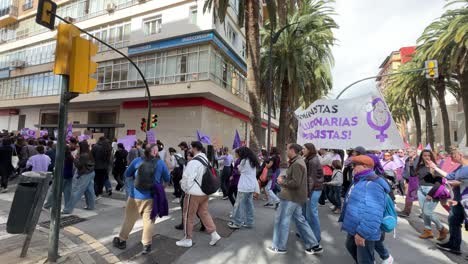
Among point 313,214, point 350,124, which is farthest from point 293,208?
point 350,124

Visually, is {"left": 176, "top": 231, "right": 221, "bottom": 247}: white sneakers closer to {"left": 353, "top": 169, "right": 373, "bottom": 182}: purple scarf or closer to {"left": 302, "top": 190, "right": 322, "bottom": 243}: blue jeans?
{"left": 302, "top": 190, "right": 322, "bottom": 243}: blue jeans

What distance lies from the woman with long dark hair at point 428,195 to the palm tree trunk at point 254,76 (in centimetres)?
632

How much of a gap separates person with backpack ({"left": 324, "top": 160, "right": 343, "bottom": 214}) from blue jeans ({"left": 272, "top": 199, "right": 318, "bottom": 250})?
3282 millimetres

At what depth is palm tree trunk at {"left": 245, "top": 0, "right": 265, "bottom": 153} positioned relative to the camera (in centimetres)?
1177

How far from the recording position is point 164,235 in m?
5.34

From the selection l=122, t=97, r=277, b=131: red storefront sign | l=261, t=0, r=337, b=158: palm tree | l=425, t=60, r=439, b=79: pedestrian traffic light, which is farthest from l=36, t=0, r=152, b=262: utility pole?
l=425, t=60, r=439, b=79: pedestrian traffic light

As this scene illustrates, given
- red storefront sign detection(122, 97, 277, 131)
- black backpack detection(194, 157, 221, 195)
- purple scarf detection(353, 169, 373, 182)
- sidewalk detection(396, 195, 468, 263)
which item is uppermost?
red storefront sign detection(122, 97, 277, 131)

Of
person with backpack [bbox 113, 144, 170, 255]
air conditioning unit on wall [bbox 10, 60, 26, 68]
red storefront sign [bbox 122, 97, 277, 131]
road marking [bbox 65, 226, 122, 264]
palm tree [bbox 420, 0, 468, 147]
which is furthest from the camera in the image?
air conditioning unit on wall [bbox 10, 60, 26, 68]

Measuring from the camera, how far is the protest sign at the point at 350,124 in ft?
19.6

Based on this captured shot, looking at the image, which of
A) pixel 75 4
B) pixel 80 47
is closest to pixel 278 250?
pixel 80 47

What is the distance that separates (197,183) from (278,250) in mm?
1708

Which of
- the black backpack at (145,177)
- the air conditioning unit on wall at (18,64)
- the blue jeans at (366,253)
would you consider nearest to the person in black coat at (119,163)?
the black backpack at (145,177)

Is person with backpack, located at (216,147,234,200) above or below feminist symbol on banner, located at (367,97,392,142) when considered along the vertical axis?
below

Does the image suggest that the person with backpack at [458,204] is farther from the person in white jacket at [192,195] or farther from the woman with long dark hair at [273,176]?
the person in white jacket at [192,195]
